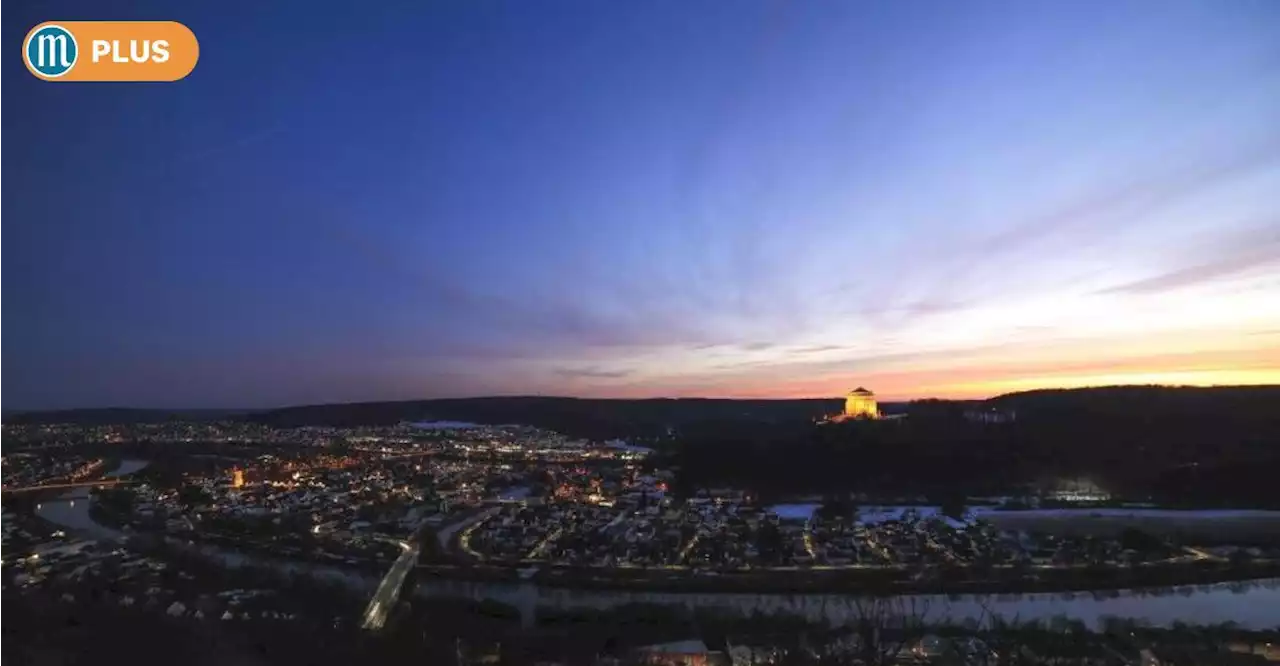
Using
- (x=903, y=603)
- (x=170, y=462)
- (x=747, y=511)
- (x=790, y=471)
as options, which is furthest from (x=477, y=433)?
(x=903, y=603)

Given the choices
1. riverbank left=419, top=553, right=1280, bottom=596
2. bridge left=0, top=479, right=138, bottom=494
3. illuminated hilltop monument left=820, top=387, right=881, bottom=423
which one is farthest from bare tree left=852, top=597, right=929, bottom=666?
illuminated hilltop monument left=820, top=387, right=881, bottom=423

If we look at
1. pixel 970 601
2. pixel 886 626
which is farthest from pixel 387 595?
pixel 970 601

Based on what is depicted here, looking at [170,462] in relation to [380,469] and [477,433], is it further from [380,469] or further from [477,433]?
[477,433]

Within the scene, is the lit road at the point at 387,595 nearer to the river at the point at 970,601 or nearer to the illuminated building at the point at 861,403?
the river at the point at 970,601

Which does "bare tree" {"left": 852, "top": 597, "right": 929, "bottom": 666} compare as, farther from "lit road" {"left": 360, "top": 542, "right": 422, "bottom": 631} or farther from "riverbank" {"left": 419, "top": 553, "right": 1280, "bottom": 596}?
"lit road" {"left": 360, "top": 542, "right": 422, "bottom": 631}

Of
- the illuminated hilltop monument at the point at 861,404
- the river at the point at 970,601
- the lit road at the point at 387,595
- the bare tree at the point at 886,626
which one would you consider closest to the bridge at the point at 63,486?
the river at the point at 970,601

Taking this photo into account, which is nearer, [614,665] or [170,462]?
[614,665]

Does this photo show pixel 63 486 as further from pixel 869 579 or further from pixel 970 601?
pixel 970 601
